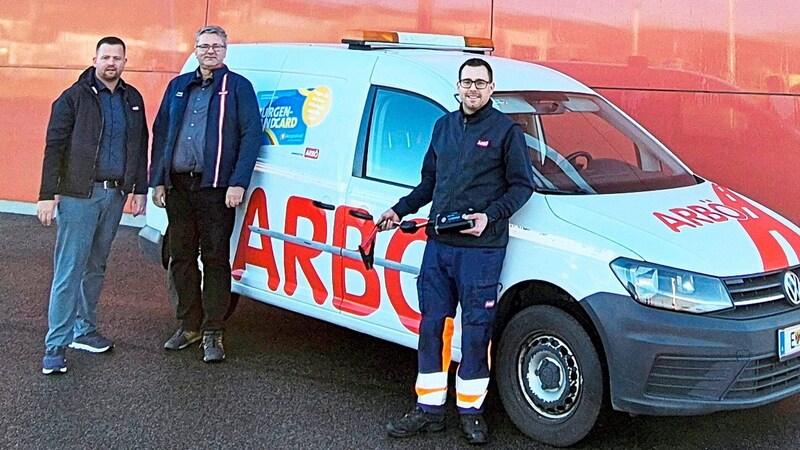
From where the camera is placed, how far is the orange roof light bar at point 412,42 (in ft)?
19.0

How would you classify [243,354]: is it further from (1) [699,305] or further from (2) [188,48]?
(2) [188,48]

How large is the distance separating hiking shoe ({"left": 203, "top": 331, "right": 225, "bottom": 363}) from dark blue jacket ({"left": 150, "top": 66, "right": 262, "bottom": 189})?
92 cm

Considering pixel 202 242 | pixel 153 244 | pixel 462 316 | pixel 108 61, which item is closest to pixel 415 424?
pixel 462 316

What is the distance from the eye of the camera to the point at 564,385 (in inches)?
177

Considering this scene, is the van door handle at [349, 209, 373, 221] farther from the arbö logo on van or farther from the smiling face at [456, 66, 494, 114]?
the arbö logo on van

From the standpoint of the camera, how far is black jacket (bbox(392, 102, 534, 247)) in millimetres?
4438

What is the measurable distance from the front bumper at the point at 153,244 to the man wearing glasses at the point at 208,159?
53 cm

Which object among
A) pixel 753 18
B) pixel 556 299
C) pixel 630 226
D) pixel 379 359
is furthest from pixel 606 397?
pixel 753 18

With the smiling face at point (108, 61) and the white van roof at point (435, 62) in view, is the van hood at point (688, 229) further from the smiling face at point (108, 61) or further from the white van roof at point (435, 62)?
the smiling face at point (108, 61)

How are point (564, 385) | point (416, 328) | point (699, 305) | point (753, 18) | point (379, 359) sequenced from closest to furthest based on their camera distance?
point (699, 305), point (564, 385), point (416, 328), point (379, 359), point (753, 18)

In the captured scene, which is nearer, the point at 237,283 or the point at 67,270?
the point at 67,270

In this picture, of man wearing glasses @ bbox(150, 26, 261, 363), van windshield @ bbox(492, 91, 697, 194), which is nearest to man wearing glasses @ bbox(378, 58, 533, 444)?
van windshield @ bbox(492, 91, 697, 194)

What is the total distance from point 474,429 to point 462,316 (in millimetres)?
541

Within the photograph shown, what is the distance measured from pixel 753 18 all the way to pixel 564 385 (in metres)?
4.69
